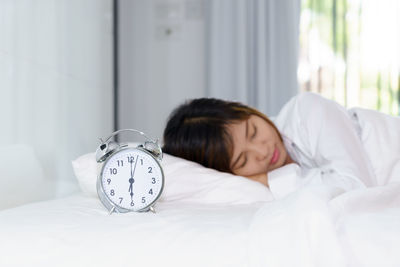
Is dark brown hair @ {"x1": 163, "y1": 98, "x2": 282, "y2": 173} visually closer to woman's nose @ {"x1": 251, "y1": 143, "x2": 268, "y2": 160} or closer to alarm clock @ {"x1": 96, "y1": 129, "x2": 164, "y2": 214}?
woman's nose @ {"x1": 251, "y1": 143, "x2": 268, "y2": 160}

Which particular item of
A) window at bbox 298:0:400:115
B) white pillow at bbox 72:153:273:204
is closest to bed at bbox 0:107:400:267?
white pillow at bbox 72:153:273:204

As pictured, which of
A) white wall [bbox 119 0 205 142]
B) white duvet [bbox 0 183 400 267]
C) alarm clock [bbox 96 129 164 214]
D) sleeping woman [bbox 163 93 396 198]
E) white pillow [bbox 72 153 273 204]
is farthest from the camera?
white wall [bbox 119 0 205 142]

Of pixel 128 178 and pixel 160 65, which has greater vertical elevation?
pixel 160 65

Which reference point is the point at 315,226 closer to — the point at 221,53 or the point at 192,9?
the point at 221,53

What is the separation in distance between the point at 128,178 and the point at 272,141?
2.25ft

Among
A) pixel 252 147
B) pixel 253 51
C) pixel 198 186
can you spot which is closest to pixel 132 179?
pixel 198 186

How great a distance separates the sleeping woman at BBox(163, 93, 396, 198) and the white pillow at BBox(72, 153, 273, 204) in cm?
15

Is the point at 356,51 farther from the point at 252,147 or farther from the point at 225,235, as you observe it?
the point at 225,235

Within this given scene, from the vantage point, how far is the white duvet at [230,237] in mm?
633

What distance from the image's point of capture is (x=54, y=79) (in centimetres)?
153

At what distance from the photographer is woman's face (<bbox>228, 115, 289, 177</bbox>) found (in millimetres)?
1437

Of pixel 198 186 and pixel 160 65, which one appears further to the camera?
pixel 160 65

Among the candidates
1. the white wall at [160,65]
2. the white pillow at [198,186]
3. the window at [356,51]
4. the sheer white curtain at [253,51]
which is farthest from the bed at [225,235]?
the window at [356,51]

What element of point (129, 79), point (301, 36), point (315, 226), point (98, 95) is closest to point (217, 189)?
point (315, 226)
